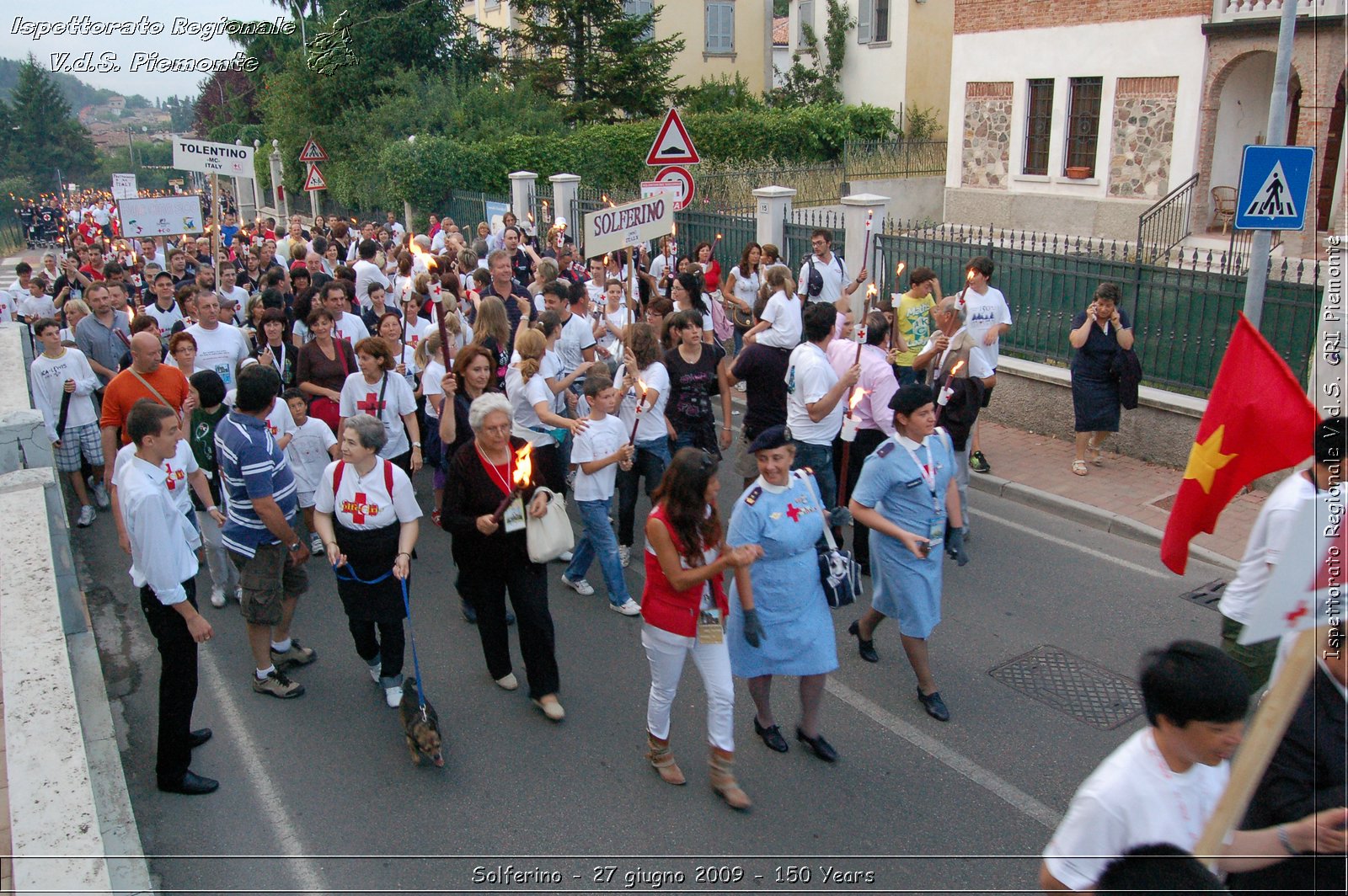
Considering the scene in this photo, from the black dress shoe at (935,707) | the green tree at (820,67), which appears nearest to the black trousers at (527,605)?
the black dress shoe at (935,707)

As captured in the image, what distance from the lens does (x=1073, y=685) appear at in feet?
18.7

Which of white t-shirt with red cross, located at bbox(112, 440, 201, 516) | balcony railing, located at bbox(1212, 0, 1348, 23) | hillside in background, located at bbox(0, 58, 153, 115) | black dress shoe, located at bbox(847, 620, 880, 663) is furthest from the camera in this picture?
hillside in background, located at bbox(0, 58, 153, 115)

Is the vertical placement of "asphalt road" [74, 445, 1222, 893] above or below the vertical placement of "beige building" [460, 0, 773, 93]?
below

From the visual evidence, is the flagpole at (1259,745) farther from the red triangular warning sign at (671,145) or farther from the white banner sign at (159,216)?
the white banner sign at (159,216)

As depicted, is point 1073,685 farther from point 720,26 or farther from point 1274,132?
point 720,26

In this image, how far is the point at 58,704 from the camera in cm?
396

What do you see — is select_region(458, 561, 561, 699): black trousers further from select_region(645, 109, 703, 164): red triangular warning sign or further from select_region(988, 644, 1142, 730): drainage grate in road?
select_region(645, 109, 703, 164): red triangular warning sign

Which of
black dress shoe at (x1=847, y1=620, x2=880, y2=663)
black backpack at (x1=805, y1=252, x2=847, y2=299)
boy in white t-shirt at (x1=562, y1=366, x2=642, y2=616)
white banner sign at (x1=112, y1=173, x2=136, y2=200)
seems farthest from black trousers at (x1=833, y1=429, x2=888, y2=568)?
white banner sign at (x1=112, y1=173, x2=136, y2=200)

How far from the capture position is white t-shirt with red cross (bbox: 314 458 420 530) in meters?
5.11

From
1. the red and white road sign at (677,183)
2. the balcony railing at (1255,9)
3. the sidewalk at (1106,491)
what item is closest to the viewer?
the sidewalk at (1106,491)

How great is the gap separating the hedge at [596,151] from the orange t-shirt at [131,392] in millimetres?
16913

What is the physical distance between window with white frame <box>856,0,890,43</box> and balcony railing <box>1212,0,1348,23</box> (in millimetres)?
13375

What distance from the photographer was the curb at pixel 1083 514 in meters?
7.43

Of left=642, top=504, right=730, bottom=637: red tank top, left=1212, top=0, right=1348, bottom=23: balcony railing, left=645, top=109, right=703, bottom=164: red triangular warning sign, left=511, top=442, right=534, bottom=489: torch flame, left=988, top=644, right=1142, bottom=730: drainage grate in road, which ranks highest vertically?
left=1212, top=0, right=1348, bottom=23: balcony railing
